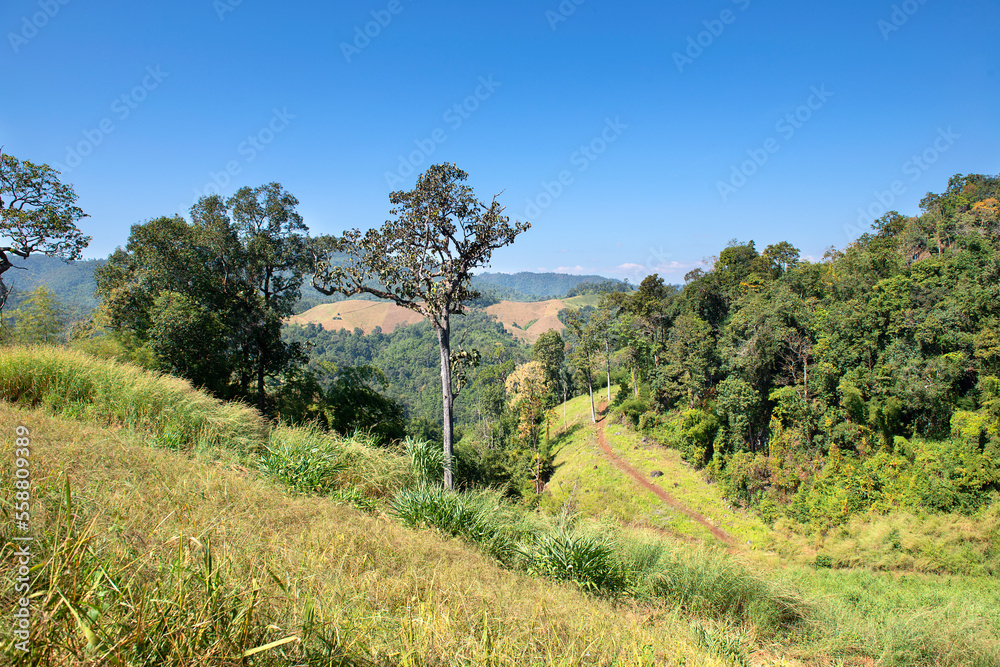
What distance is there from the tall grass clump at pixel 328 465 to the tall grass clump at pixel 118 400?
1.89 ft

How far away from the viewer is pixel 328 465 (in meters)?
5.80

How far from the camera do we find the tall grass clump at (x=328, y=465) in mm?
5508

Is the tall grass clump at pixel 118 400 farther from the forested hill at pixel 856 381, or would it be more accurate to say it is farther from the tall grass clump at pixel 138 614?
the forested hill at pixel 856 381

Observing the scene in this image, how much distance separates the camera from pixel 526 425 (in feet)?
119

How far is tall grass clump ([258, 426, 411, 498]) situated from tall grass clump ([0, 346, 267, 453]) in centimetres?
58

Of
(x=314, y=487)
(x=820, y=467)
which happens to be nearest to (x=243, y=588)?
(x=314, y=487)

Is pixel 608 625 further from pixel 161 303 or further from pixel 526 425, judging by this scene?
pixel 526 425

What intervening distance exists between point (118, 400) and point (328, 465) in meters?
2.98

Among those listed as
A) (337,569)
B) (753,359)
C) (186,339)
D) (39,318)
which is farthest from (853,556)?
(39,318)

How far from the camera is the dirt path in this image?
69.9ft

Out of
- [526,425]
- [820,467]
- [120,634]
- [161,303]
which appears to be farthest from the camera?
[526,425]

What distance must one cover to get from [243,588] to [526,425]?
→ 34805mm

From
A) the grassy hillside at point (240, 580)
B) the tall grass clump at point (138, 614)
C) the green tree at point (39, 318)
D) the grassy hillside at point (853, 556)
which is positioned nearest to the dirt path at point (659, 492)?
the grassy hillside at point (853, 556)

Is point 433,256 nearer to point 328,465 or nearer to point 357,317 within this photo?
point 328,465
